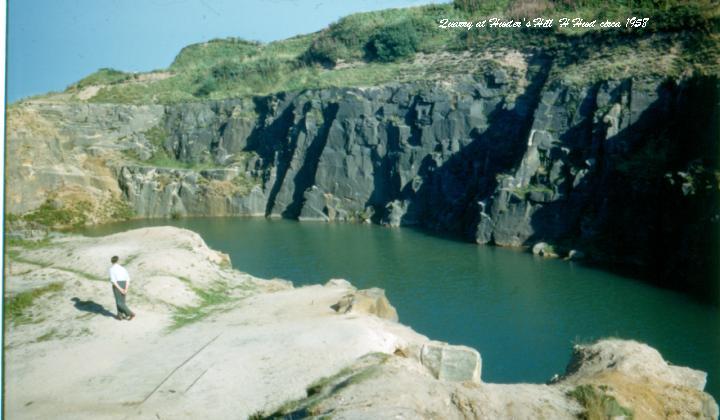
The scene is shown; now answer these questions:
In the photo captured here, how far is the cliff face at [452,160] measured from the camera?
3362 cm

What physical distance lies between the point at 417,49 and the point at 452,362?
5042cm

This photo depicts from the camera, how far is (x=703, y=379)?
44.3ft

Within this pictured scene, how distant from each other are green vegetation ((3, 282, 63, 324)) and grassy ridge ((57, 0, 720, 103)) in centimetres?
3464

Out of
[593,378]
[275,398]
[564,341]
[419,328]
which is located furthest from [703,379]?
[419,328]

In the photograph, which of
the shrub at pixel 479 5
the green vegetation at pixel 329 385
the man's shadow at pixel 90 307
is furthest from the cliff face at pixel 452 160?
the man's shadow at pixel 90 307

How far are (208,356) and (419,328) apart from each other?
34.2ft

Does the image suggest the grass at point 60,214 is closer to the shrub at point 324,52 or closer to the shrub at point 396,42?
the shrub at point 324,52

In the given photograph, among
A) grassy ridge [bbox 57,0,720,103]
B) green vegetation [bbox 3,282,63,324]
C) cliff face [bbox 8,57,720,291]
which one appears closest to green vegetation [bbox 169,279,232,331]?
green vegetation [bbox 3,282,63,324]

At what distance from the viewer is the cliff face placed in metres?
33.6

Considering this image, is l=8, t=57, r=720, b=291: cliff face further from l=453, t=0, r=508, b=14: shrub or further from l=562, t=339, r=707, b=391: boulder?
l=562, t=339, r=707, b=391: boulder

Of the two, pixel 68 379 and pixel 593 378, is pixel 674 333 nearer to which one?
pixel 593 378

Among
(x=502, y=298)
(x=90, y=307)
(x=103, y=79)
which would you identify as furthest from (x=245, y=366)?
(x=103, y=79)

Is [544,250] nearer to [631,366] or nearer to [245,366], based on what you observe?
[631,366]

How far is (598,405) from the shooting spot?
1068cm
